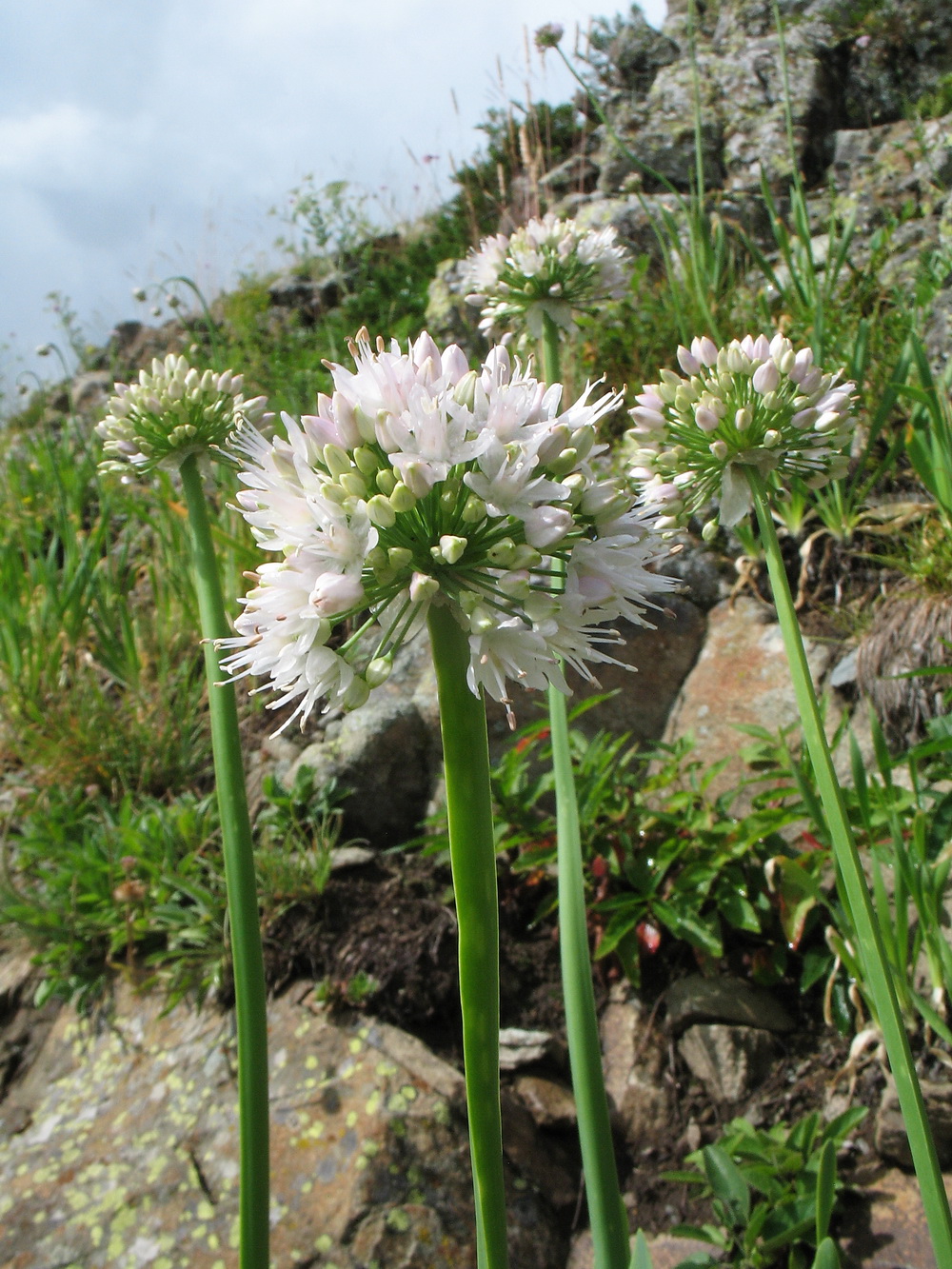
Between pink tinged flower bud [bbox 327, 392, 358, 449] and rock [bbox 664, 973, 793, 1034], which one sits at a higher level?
pink tinged flower bud [bbox 327, 392, 358, 449]

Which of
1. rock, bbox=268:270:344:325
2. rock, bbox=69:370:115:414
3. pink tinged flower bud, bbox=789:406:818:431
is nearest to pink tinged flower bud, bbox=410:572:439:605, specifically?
pink tinged flower bud, bbox=789:406:818:431

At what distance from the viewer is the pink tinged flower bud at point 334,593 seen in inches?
33.5

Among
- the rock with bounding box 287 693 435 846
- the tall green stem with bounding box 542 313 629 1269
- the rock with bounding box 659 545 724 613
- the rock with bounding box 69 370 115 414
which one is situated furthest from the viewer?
the rock with bounding box 69 370 115 414

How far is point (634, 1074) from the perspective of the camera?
231 cm

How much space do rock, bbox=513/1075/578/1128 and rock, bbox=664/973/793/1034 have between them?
37cm

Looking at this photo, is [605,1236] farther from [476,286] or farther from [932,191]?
[932,191]

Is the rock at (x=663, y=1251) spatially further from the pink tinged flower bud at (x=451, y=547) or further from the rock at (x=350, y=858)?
the pink tinged flower bud at (x=451, y=547)

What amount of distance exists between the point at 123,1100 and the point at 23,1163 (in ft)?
0.87

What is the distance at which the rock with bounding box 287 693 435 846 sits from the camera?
311 centimetres

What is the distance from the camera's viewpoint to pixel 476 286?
8.63ft

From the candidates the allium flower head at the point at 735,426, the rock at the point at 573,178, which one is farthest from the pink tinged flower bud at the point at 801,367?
the rock at the point at 573,178

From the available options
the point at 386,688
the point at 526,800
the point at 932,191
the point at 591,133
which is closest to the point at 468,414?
the point at 526,800

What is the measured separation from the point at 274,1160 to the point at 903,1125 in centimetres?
149

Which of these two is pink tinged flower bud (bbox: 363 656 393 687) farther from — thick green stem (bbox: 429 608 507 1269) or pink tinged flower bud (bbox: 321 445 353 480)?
pink tinged flower bud (bbox: 321 445 353 480)
